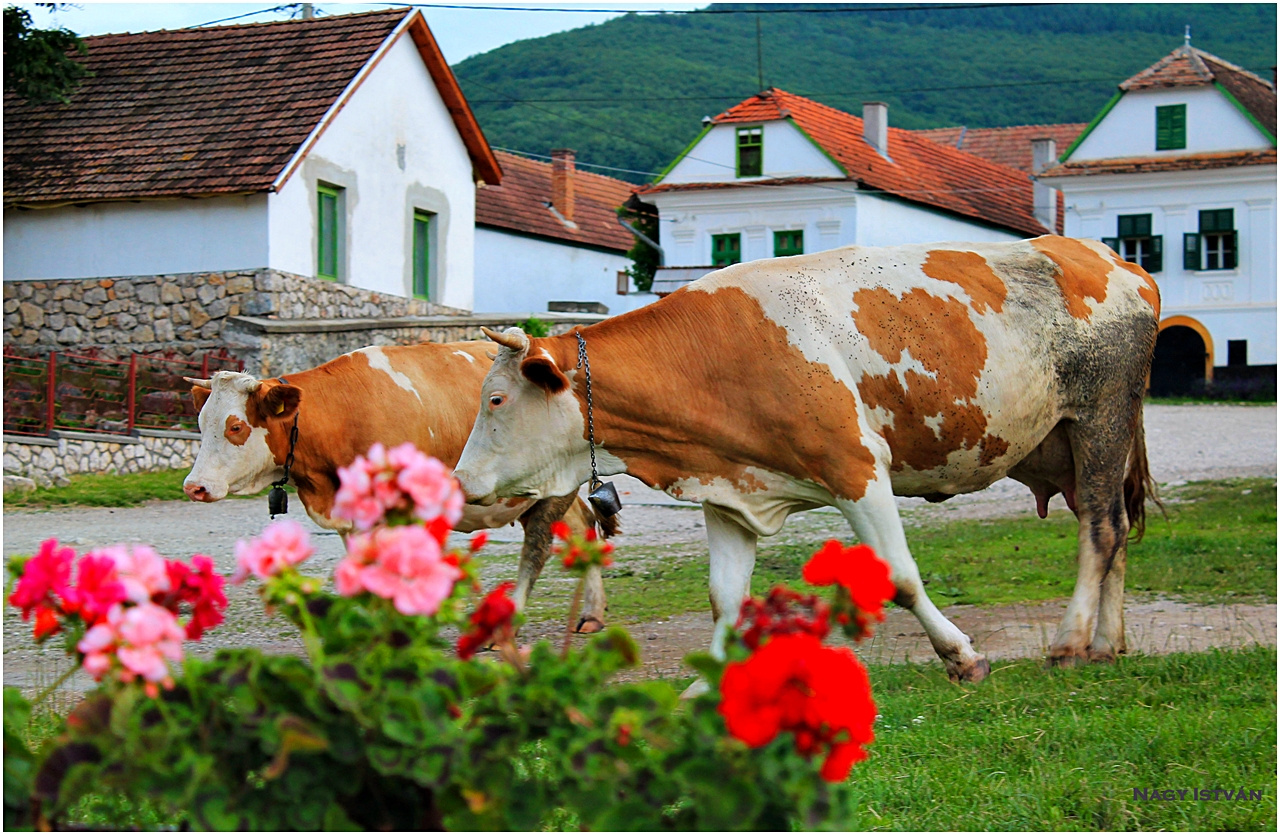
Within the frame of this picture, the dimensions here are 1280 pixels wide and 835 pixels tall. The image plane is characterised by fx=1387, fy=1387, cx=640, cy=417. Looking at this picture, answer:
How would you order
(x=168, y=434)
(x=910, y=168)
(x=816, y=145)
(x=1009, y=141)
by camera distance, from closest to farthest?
1. (x=168, y=434)
2. (x=816, y=145)
3. (x=910, y=168)
4. (x=1009, y=141)

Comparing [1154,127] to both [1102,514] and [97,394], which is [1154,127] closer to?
[97,394]

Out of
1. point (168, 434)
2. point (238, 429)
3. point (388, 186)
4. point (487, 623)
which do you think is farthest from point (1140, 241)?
point (487, 623)

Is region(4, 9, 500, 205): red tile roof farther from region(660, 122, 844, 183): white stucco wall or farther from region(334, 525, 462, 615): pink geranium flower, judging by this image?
region(334, 525, 462, 615): pink geranium flower

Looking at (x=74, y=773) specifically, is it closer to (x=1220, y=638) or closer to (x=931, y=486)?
(x=931, y=486)

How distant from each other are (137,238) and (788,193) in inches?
866

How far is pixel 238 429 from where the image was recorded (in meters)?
7.84

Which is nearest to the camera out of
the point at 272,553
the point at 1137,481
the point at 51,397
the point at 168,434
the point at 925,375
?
the point at 272,553

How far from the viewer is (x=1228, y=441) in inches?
923

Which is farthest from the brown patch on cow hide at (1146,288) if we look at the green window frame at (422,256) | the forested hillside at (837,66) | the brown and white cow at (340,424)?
the forested hillside at (837,66)

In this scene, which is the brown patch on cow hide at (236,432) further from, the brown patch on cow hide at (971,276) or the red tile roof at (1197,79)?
the red tile roof at (1197,79)

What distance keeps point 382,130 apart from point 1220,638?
1817 cm

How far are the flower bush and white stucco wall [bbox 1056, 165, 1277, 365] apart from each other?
129 ft

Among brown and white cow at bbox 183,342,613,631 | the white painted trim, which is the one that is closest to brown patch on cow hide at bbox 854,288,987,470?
brown and white cow at bbox 183,342,613,631

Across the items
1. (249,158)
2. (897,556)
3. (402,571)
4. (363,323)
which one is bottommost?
(897,556)
